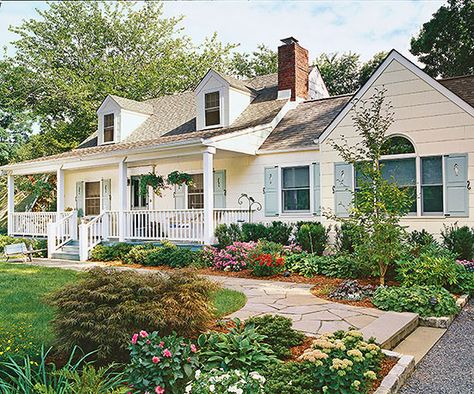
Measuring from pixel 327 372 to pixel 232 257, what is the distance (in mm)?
7521

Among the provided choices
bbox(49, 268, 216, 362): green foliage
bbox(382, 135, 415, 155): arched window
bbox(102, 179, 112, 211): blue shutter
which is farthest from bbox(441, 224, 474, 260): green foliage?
bbox(102, 179, 112, 211): blue shutter

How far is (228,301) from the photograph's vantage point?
695 centimetres

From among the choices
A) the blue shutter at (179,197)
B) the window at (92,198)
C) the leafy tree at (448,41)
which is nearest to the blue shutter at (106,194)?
the window at (92,198)

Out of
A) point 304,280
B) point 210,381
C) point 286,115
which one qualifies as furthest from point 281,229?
point 210,381

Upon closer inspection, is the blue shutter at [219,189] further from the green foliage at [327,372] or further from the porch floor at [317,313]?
the green foliage at [327,372]

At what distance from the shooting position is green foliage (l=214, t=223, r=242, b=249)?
39.9ft

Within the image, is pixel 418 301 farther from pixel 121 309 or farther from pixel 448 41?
pixel 448 41

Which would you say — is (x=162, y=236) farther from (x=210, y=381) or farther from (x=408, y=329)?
(x=210, y=381)

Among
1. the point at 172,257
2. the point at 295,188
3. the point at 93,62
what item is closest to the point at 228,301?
the point at 172,257

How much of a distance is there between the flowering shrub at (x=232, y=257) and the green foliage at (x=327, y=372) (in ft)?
21.4

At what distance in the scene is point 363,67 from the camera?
1117 inches

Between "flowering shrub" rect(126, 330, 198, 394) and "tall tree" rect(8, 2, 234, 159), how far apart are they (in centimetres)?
2506

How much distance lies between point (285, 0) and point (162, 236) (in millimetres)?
11890

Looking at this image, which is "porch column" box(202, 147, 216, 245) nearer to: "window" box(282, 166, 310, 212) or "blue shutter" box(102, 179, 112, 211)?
"window" box(282, 166, 310, 212)
